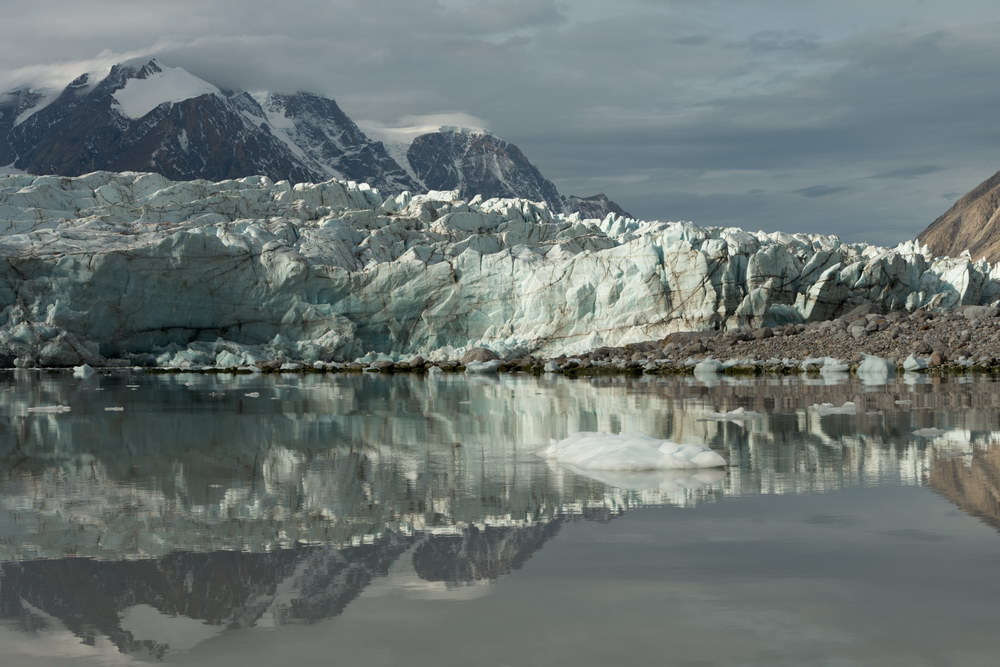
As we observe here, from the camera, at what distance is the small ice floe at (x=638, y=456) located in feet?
25.8

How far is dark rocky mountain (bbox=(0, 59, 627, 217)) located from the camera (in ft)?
526

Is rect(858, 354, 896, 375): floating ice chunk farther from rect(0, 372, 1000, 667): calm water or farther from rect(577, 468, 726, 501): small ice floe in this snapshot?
rect(577, 468, 726, 501): small ice floe

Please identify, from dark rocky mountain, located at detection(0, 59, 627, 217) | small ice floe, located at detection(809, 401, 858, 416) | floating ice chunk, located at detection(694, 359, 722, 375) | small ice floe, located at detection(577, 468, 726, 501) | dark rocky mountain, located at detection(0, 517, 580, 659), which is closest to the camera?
dark rocky mountain, located at detection(0, 517, 580, 659)

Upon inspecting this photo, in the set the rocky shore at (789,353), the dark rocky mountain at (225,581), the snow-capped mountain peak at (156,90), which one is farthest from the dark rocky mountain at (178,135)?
the dark rocky mountain at (225,581)

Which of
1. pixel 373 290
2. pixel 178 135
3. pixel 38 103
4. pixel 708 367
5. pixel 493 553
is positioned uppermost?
pixel 38 103

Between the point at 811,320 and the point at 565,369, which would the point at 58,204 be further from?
the point at 811,320

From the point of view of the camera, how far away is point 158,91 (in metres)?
173

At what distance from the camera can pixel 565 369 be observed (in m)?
31.0

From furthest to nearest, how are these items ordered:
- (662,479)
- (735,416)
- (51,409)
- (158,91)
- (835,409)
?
1. (158,91)
2. (51,409)
3. (835,409)
4. (735,416)
5. (662,479)

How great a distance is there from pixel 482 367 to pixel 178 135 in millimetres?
141617

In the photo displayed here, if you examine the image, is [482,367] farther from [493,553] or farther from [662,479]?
[493,553]

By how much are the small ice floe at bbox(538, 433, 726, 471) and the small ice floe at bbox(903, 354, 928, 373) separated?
1894cm

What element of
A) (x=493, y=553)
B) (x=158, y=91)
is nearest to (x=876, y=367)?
(x=493, y=553)

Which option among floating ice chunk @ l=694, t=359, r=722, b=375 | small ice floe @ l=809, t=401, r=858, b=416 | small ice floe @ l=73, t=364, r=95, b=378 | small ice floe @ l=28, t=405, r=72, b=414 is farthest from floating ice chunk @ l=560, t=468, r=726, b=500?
small ice floe @ l=73, t=364, r=95, b=378
